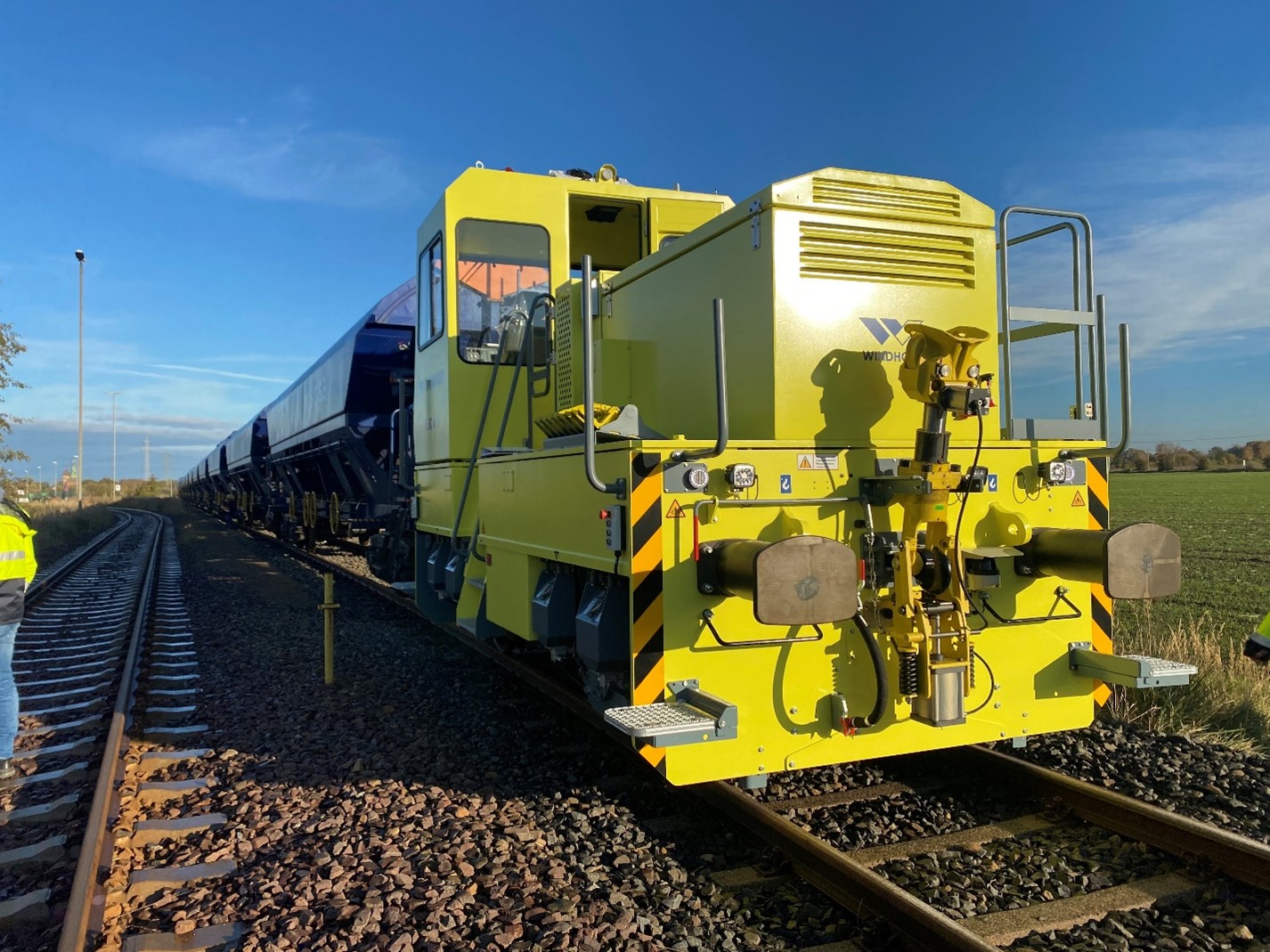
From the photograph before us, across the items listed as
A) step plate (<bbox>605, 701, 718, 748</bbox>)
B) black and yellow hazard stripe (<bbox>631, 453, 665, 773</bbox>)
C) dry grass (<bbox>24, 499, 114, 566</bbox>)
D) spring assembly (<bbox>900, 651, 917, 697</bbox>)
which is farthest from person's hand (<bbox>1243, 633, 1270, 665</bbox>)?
dry grass (<bbox>24, 499, 114, 566</bbox>)

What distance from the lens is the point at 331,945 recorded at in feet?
9.41

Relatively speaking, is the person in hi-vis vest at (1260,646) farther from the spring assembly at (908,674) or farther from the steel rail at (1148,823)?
the spring assembly at (908,674)

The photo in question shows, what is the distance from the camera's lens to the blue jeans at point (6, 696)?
15.7ft

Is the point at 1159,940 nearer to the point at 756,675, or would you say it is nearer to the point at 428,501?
the point at 756,675

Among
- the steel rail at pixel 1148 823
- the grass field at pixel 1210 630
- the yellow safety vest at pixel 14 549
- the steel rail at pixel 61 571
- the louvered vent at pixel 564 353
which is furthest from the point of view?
the steel rail at pixel 61 571

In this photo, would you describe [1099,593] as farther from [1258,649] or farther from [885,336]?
[885,336]

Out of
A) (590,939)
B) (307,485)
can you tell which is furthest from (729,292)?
(307,485)

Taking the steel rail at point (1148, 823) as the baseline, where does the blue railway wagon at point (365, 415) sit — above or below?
above

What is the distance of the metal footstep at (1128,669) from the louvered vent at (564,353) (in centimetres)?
305

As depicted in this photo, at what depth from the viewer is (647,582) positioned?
3.52 meters

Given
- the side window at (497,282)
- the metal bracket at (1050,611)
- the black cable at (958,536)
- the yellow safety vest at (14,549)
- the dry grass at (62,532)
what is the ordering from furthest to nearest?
the dry grass at (62,532) → the side window at (497,282) → the yellow safety vest at (14,549) → the metal bracket at (1050,611) → the black cable at (958,536)

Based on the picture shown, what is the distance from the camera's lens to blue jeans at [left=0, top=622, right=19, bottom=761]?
15.7ft

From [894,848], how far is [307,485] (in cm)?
1502

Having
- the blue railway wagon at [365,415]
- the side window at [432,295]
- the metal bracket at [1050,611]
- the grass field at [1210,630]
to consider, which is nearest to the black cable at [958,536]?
the metal bracket at [1050,611]
